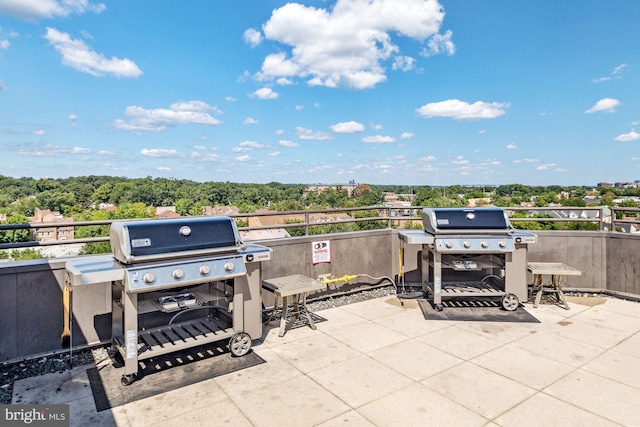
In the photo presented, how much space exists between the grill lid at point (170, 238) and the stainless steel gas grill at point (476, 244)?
2459 millimetres

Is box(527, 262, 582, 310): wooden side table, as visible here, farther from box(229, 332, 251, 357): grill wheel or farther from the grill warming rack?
the grill warming rack

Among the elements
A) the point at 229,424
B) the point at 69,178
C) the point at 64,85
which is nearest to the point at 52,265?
the point at 229,424

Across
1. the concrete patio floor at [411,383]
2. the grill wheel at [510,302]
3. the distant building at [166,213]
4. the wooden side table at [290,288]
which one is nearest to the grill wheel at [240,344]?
the concrete patio floor at [411,383]

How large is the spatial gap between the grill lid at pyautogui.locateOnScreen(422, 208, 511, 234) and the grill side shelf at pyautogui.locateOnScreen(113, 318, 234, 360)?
9.08 feet

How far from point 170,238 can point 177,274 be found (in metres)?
0.29

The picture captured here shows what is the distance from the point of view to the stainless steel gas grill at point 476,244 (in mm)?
4180

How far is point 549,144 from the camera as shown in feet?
79.6

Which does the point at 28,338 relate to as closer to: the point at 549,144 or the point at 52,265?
the point at 52,265

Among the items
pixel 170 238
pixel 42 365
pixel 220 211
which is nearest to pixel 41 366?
pixel 42 365

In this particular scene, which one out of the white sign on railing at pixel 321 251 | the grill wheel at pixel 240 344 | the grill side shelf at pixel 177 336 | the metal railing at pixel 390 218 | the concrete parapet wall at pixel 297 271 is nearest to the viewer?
the grill side shelf at pixel 177 336

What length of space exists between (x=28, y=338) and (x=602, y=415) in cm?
446

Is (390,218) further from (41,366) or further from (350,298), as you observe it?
(41,366)

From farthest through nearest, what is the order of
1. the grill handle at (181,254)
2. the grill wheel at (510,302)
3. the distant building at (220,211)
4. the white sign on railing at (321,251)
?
the white sign on railing at (321,251), the grill wheel at (510,302), the distant building at (220,211), the grill handle at (181,254)

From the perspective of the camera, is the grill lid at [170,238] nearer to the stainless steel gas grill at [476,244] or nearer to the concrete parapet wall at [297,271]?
the concrete parapet wall at [297,271]
